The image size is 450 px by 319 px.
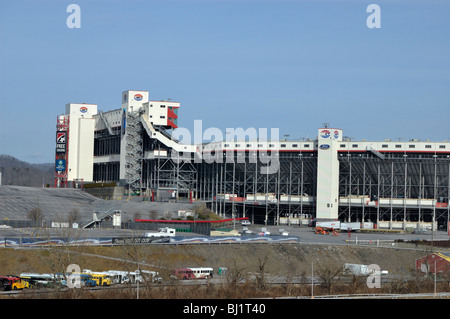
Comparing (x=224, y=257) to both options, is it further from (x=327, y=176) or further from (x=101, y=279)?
(x=327, y=176)

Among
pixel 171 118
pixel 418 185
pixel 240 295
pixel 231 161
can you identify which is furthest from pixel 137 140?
pixel 240 295

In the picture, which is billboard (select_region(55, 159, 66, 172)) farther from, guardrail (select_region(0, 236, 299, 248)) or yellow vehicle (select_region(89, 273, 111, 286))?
yellow vehicle (select_region(89, 273, 111, 286))

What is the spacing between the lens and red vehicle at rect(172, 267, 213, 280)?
76.6 m

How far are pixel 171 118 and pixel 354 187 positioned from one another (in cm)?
4032

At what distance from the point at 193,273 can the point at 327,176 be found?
5783cm

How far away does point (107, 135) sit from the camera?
543ft

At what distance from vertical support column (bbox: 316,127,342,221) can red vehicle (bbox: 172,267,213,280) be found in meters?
53.7

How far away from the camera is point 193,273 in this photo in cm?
7831

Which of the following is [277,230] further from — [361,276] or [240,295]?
[240,295]

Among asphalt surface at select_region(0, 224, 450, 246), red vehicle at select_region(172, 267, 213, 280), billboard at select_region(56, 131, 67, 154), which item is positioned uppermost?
billboard at select_region(56, 131, 67, 154)

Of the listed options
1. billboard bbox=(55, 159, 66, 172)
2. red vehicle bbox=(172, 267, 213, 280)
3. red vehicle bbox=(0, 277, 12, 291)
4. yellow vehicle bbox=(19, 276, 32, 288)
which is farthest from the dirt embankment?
billboard bbox=(55, 159, 66, 172)

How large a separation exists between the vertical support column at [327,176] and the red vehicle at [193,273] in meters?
53.7

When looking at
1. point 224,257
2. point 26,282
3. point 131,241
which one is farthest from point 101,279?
point 224,257

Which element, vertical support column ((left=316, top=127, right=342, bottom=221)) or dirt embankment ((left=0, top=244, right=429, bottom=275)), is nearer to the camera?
dirt embankment ((left=0, top=244, right=429, bottom=275))
